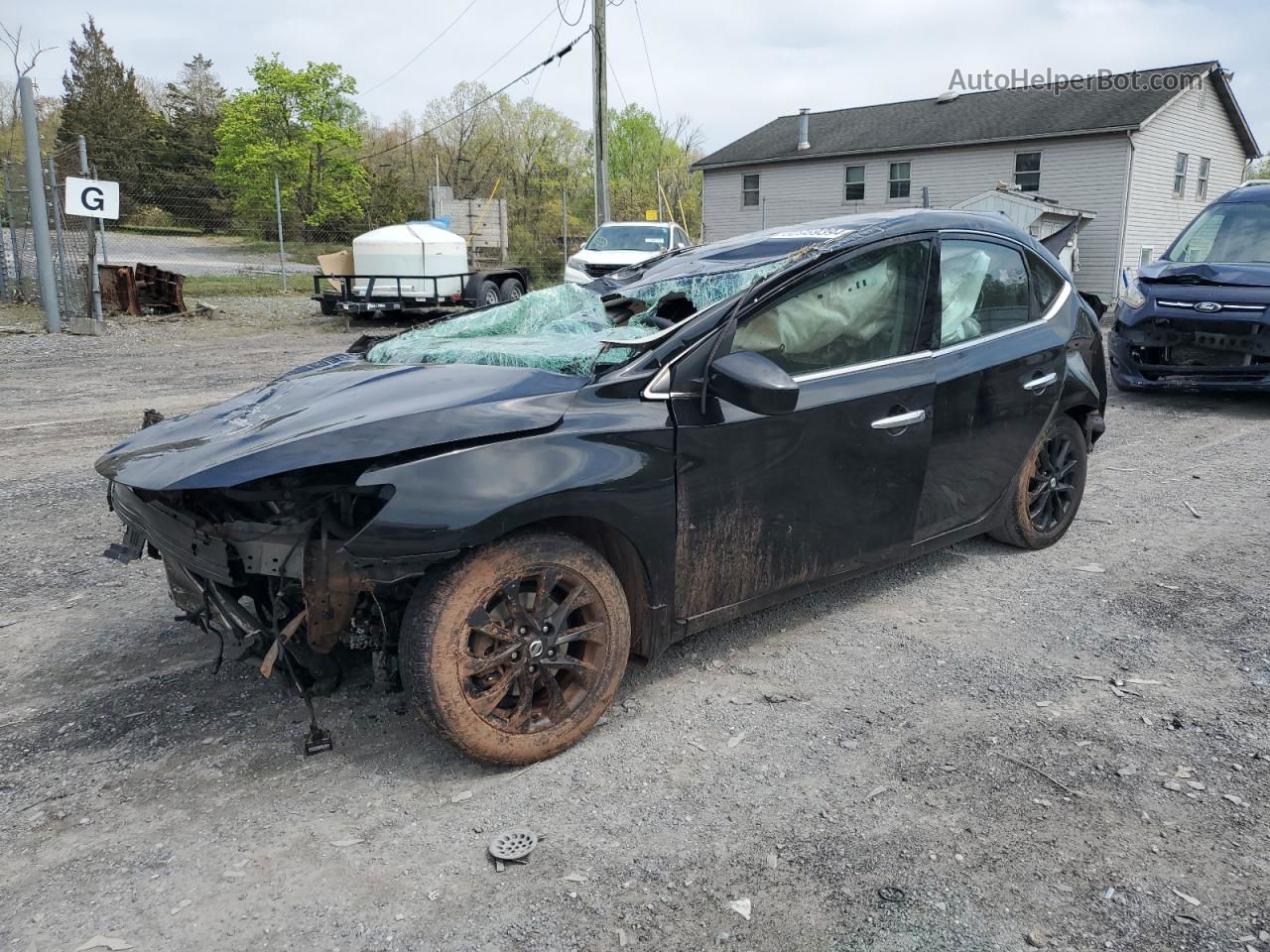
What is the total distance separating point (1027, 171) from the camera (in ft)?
93.0

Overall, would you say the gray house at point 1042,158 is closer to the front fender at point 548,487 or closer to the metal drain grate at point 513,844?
the front fender at point 548,487

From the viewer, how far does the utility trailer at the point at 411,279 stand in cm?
1644

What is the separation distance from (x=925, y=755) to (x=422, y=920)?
5.34 feet

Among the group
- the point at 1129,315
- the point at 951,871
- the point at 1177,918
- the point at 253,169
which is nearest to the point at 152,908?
the point at 951,871

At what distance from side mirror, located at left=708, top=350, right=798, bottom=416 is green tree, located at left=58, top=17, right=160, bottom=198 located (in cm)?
3206

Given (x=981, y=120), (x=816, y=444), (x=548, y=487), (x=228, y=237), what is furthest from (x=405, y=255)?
A: (x=981, y=120)

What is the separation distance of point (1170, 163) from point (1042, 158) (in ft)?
13.0

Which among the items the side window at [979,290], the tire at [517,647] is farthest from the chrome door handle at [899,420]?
the tire at [517,647]

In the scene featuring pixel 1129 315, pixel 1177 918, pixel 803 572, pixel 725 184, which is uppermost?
pixel 725 184

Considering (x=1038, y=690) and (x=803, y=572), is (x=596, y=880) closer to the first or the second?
(x=803, y=572)

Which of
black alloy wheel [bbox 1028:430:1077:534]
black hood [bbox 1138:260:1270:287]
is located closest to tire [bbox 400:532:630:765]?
black alloy wheel [bbox 1028:430:1077:534]

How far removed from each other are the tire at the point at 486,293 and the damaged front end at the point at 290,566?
14386 mm

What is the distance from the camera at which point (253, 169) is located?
40.6 metres

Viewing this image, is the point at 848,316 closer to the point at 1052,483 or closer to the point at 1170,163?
the point at 1052,483
